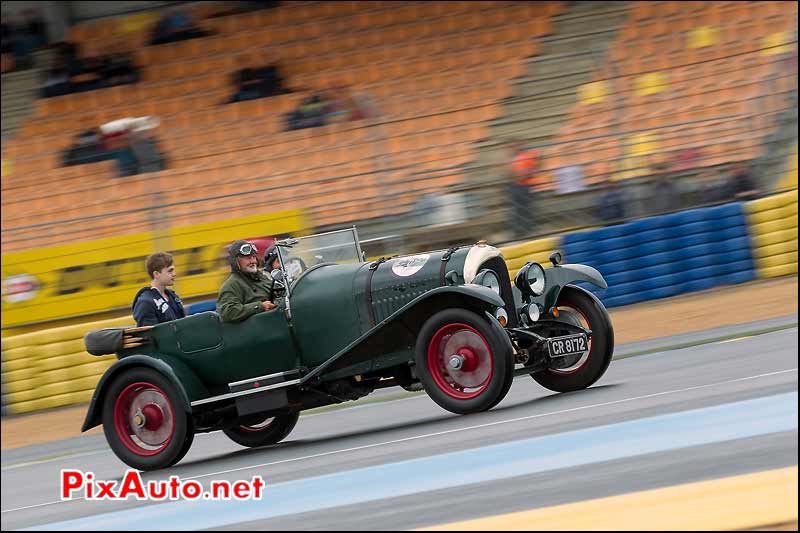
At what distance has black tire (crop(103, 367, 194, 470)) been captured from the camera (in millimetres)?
7023

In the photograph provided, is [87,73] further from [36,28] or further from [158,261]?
[158,261]

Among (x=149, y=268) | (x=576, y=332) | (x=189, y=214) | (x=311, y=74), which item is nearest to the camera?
(x=576, y=332)

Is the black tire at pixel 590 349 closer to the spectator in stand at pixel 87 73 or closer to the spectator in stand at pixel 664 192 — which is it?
the spectator in stand at pixel 664 192

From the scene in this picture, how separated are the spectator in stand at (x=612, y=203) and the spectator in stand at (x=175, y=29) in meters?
10.7

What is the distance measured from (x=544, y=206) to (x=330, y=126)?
535cm

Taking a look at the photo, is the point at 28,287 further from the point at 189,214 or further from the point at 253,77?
the point at 253,77

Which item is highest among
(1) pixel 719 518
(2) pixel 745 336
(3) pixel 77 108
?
(3) pixel 77 108

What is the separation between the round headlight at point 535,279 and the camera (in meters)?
7.10

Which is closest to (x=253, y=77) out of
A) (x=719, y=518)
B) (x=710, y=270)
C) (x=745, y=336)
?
(x=710, y=270)

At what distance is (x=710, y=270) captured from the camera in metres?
12.7

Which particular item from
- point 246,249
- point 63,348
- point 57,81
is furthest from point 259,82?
point 246,249

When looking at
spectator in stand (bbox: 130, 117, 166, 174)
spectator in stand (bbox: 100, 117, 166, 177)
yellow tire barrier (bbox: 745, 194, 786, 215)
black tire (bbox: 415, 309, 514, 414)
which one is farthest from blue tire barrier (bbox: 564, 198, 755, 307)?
spectator in stand (bbox: 100, 117, 166, 177)

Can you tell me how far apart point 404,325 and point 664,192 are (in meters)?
7.10

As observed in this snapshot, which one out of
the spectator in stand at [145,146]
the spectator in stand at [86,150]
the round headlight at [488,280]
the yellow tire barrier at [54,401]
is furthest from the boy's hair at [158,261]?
the spectator in stand at [86,150]
